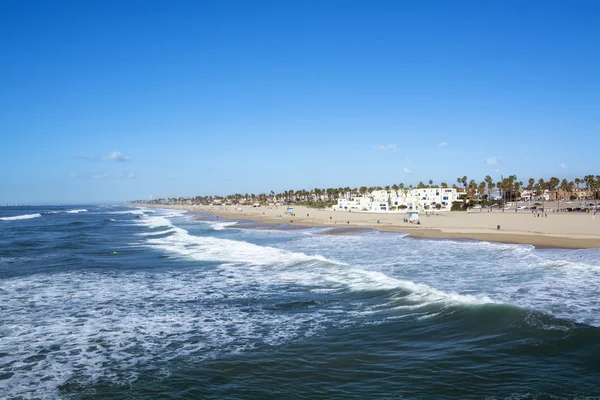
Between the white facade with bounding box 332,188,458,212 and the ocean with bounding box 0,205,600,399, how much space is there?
7756cm

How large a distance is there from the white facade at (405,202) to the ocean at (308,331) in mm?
77560

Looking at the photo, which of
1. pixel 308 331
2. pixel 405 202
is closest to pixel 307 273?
pixel 308 331

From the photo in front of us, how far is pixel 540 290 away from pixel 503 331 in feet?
18.7

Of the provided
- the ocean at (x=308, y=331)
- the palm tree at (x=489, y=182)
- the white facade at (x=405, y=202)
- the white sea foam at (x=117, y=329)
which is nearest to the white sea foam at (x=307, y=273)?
the ocean at (x=308, y=331)

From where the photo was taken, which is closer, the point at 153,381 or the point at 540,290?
the point at 153,381

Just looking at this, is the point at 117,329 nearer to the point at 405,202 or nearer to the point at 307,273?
the point at 307,273

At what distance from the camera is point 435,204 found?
4220 inches

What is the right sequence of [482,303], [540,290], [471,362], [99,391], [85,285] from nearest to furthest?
[99,391] → [471,362] → [482,303] → [540,290] → [85,285]

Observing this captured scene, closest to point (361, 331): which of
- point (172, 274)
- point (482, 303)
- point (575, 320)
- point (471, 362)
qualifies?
point (471, 362)

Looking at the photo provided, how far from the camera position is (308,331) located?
37.9 feet

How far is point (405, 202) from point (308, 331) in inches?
3784

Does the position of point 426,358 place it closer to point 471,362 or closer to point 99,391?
point 471,362

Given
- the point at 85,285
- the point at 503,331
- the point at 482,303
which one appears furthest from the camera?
the point at 85,285

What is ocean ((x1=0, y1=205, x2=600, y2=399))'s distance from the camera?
8.26 m
